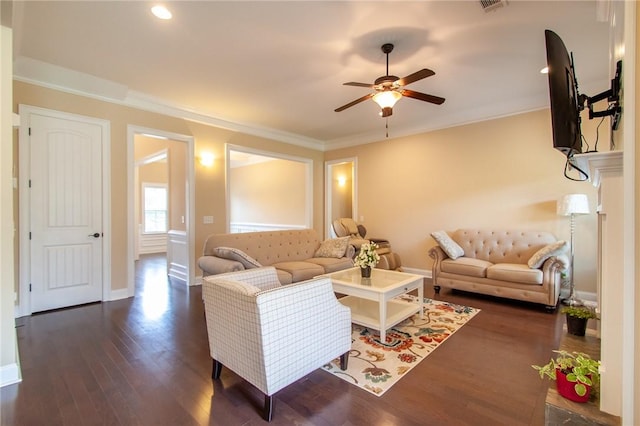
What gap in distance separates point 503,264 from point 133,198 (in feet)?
17.9

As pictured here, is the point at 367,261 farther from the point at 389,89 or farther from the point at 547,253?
the point at 547,253

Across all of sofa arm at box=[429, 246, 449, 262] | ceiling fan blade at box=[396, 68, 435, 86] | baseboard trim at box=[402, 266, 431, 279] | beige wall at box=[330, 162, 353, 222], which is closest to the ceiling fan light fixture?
ceiling fan blade at box=[396, 68, 435, 86]

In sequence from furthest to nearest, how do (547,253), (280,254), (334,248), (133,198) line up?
(334,248)
(280,254)
(133,198)
(547,253)

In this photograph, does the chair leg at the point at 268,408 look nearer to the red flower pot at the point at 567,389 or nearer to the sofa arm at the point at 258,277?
the sofa arm at the point at 258,277

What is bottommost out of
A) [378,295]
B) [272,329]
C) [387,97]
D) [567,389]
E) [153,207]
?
[567,389]

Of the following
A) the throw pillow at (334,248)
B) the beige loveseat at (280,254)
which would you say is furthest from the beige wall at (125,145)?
the throw pillow at (334,248)

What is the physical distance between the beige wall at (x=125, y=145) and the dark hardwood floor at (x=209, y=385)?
4.27 feet

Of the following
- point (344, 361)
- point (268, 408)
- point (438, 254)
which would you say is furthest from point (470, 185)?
point (268, 408)

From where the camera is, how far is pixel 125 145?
4215mm

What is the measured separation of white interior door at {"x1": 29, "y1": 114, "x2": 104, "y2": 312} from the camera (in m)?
3.58

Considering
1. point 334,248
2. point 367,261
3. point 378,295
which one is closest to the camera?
point 378,295

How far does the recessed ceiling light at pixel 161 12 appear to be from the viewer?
2424 millimetres

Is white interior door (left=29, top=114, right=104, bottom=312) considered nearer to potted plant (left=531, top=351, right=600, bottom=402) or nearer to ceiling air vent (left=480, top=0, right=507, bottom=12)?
ceiling air vent (left=480, top=0, right=507, bottom=12)

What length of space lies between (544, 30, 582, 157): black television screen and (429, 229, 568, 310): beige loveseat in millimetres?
2523
